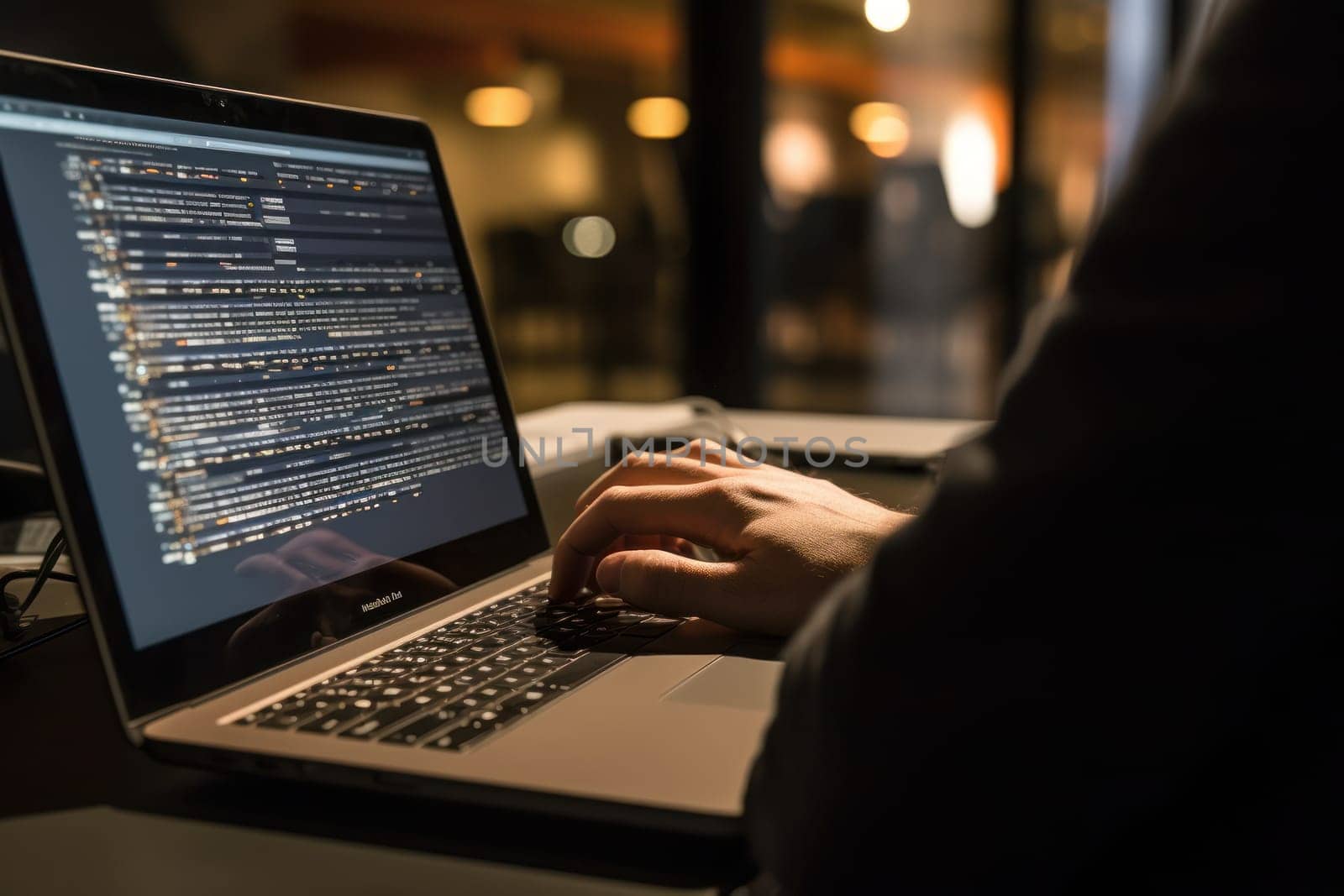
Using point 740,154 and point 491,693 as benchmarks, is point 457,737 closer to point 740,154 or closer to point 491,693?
point 491,693

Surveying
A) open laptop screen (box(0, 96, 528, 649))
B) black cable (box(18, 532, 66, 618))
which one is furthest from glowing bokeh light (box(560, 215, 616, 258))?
black cable (box(18, 532, 66, 618))

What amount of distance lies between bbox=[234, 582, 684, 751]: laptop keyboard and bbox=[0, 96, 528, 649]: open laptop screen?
0.22ft

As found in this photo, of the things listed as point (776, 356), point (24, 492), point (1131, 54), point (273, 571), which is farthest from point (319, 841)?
point (1131, 54)

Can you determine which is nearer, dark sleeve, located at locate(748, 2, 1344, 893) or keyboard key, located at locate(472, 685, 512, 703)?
dark sleeve, located at locate(748, 2, 1344, 893)

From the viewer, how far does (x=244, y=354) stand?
0.67 m

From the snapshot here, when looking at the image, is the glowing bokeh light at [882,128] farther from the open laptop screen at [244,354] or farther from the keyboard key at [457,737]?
the keyboard key at [457,737]

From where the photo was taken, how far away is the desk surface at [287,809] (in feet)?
1.52

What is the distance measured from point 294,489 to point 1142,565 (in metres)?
0.51

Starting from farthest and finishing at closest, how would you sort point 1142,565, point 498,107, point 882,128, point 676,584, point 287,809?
point 882,128, point 498,107, point 676,584, point 287,809, point 1142,565

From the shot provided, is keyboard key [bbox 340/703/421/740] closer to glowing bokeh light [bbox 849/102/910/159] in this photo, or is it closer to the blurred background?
the blurred background

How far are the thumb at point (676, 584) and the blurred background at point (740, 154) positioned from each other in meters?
0.79

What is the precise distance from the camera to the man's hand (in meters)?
0.71

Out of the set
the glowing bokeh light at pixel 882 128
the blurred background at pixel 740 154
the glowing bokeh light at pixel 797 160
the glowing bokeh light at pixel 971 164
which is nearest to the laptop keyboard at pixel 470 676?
the blurred background at pixel 740 154

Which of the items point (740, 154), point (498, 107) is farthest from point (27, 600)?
point (740, 154)
